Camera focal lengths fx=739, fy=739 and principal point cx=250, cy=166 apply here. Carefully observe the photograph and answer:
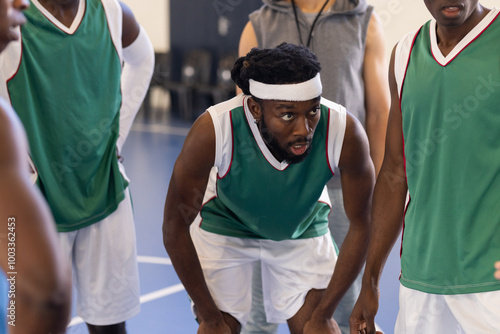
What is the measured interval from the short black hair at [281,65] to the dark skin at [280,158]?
93 mm

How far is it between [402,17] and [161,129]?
455 cm

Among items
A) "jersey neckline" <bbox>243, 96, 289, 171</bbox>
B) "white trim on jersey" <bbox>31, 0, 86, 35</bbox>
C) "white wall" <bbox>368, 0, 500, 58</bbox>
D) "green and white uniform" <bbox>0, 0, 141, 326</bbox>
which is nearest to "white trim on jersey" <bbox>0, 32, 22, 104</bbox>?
"green and white uniform" <bbox>0, 0, 141, 326</bbox>

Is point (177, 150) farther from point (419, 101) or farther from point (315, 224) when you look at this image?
point (419, 101)

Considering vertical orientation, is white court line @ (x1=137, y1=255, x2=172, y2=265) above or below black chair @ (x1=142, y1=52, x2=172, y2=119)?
above

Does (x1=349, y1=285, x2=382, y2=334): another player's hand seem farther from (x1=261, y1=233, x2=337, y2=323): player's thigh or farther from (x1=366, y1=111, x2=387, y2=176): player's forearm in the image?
(x1=366, y1=111, x2=387, y2=176): player's forearm

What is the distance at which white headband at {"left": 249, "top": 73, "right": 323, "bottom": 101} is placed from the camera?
268cm

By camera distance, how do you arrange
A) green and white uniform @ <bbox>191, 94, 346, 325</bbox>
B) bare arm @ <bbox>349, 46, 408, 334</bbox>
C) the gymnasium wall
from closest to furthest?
bare arm @ <bbox>349, 46, 408, 334</bbox>, green and white uniform @ <bbox>191, 94, 346, 325</bbox>, the gymnasium wall

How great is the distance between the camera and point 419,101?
2385 millimetres

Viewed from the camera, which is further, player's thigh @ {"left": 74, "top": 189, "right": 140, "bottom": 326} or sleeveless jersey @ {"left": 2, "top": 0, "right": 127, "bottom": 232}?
player's thigh @ {"left": 74, "top": 189, "right": 140, "bottom": 326}

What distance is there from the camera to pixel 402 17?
23.9 ft

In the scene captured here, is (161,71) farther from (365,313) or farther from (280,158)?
(365,313)

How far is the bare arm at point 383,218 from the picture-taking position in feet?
8.48

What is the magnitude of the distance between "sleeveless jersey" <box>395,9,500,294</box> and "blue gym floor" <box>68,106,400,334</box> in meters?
1.92

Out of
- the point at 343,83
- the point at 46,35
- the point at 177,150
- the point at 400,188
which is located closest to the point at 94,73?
the point at 46,35
